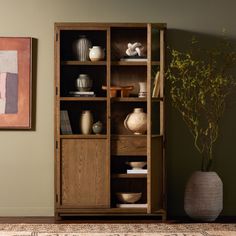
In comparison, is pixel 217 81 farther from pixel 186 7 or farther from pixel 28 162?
pixel 28 162

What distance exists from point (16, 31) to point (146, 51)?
126 centimetres

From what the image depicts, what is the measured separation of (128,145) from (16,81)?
1243 mm

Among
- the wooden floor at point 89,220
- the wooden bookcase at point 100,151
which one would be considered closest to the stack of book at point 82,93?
the wooden bookcase at point 100,151

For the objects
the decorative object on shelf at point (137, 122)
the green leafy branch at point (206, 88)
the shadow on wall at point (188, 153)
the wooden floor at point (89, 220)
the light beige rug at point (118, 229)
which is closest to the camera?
the light beige rug at point (118, 229)

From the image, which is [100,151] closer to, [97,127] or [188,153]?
[97,127]

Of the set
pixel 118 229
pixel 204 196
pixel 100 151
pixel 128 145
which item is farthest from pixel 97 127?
pixel 204 196

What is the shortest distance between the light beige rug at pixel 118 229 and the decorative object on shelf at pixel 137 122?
2.91ft

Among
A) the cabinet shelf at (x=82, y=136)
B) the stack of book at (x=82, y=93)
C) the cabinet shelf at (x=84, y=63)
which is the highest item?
the cabinet shelf at (x=84, y=63)

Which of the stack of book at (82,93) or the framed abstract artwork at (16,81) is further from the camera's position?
the framed abstract artwork at (16,81)

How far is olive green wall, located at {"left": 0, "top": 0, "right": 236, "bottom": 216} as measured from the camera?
650cm

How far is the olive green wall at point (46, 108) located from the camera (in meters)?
6.50

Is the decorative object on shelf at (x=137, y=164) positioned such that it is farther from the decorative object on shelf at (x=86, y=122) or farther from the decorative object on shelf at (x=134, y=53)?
the decorative object on shelf at (x=134, y=53)

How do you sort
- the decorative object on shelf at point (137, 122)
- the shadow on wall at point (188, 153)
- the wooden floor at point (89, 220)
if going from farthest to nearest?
the shadow on wall at point (188, 153), the decorative object on shelf at point (137, 122), the wooden floor at point (89, 220)

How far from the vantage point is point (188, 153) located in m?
6.56
